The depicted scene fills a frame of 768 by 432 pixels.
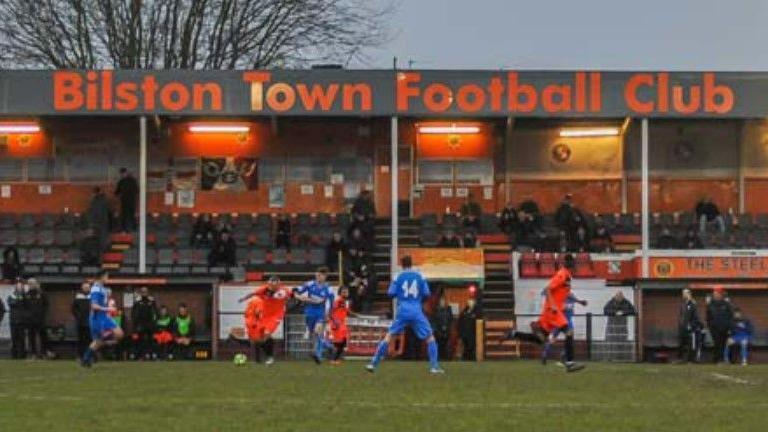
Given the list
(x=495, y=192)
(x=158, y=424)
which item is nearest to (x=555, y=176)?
(x=495, y=192)

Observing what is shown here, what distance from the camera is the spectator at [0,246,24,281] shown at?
35053 mm

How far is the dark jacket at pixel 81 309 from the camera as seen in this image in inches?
1193

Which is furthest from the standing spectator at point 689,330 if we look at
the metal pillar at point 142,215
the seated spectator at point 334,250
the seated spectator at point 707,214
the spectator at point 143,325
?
the metal pillar at point 142,215

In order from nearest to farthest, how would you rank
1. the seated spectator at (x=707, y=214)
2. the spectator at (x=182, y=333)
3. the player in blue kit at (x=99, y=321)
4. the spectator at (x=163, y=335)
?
the player in blue kit at (x=99, y=321), the spectator at (x=163, y=335), the spectator at (x=182, y=333), the seated spectator at (x=707, y=214)

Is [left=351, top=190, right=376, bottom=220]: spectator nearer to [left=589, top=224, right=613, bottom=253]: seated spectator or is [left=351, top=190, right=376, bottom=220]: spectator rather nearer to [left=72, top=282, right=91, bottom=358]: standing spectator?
[left=589, top=224, right=613, bottom=253]: seated spectator

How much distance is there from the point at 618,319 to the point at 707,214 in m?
8.06

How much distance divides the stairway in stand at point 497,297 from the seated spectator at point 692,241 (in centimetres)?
467

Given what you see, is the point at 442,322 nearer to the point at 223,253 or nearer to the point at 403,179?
the point at 223,253

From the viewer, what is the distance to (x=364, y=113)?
1471 inches

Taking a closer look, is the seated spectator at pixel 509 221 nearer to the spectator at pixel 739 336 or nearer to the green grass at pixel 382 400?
the spectator at pixel 739 336

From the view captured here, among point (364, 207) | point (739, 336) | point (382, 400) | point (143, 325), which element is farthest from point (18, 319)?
point (382, 400)

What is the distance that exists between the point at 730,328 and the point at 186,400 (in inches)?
707

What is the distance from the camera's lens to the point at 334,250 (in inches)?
1425

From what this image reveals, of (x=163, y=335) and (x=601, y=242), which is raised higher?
(x=601, y=242)
